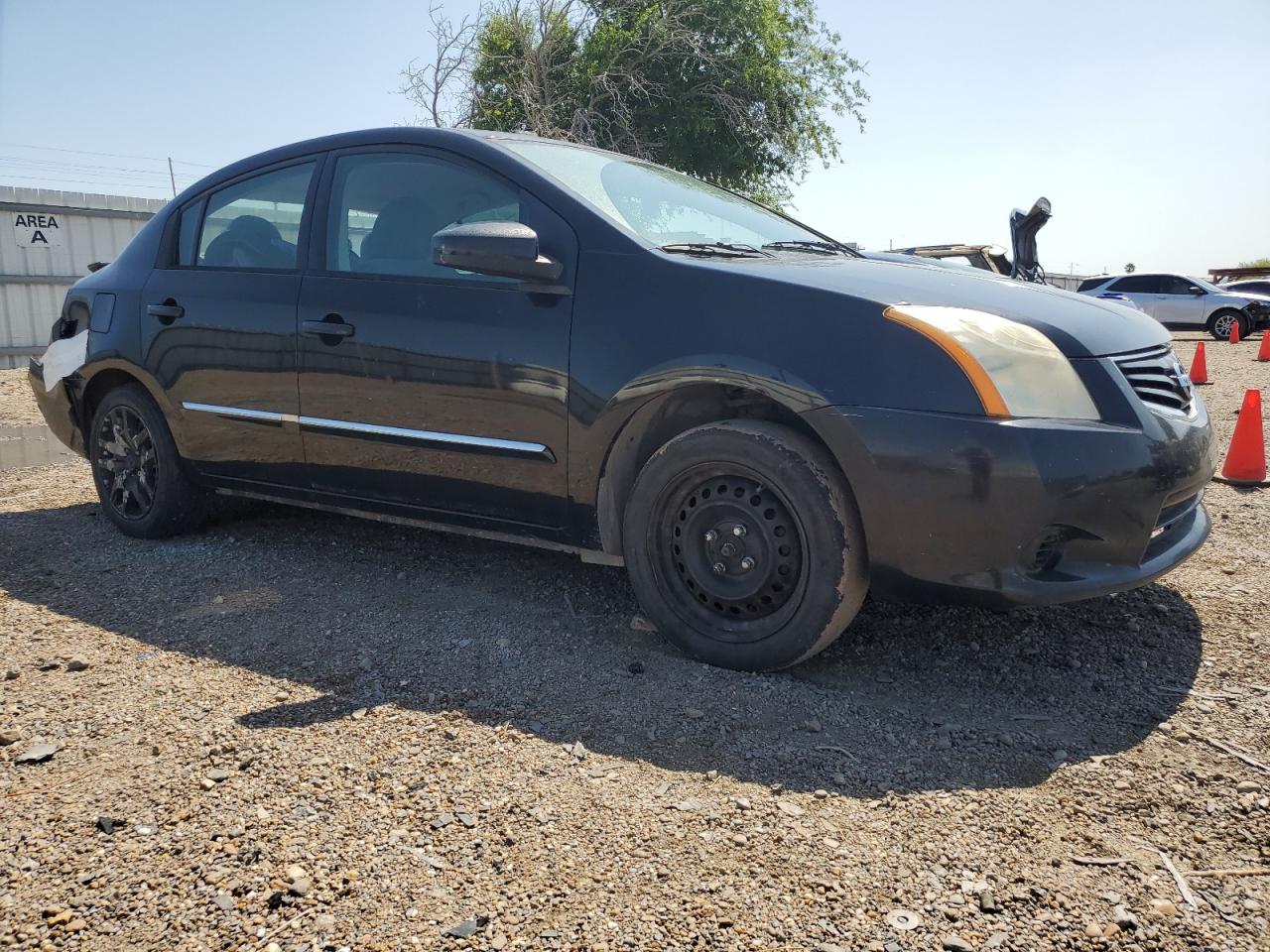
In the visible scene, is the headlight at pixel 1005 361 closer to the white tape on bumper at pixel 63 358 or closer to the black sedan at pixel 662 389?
the black sedan at pixel 662 389

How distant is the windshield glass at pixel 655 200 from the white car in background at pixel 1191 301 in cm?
1782

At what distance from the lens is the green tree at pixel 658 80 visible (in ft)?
58.8

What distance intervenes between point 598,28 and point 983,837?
1861 centimetres

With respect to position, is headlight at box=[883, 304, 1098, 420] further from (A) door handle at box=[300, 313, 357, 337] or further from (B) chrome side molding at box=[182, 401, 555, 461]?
(A) door handle at box=[300, 313, 357, 337]

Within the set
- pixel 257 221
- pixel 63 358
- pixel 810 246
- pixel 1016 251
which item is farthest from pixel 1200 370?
pixel 63 358

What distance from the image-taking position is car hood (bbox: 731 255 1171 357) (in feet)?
9.30

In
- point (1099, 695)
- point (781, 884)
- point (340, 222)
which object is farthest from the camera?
point (340, 222)

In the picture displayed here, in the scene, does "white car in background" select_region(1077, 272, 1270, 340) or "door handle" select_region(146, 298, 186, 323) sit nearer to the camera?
"door handle" select_region(146, 298, 186, 323)

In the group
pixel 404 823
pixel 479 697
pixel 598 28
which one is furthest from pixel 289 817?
pixel 598 28

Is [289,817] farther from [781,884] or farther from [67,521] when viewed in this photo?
[67,521]

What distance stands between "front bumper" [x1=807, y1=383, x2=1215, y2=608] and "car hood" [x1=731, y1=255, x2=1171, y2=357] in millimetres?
282

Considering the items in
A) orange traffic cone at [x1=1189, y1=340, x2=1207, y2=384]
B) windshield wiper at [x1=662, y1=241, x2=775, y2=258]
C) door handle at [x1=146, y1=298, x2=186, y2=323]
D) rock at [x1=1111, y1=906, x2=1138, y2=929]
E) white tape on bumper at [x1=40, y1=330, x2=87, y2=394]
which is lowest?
rock at [x1=1111, y1=906, x2=1138, y2=929]

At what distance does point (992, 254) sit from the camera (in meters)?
11.3

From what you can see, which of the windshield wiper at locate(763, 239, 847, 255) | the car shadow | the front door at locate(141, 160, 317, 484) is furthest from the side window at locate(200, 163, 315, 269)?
the windshield wiper at locate(763, 239, 847, 255)
